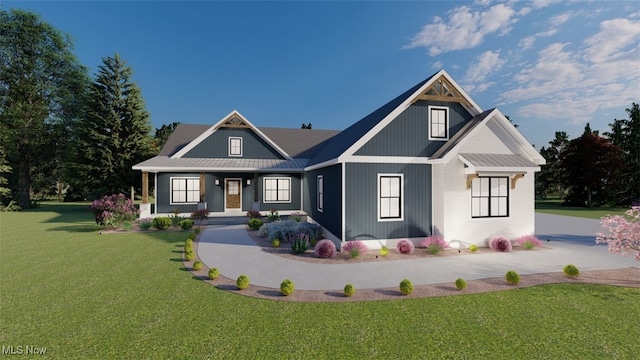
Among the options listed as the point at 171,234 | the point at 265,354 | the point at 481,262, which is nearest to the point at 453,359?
the point at 265,354

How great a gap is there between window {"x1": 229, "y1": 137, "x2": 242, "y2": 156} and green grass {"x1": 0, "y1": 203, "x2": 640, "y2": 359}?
14.8 meters

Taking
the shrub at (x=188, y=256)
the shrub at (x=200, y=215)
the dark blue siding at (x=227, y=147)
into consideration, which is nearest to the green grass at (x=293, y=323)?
the shrub at (x=188, y=256)

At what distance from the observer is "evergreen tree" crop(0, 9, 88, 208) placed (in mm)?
26891

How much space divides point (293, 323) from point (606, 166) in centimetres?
4288

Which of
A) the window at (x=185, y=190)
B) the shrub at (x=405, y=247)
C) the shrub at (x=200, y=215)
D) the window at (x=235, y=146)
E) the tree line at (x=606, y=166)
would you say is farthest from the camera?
the tree line at (x=606, y=166)

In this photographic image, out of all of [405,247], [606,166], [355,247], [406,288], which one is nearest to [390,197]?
[405,247]

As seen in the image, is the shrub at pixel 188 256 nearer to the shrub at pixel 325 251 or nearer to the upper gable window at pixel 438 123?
the shrub at pixel 325 251

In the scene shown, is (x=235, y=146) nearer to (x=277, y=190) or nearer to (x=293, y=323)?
(x=277, y=190)

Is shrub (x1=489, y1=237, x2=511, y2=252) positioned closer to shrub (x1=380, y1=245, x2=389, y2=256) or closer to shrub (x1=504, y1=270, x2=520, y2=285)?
shrub (x1=504, y1=270, x2=520, y2=285)

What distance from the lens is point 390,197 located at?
421 inches

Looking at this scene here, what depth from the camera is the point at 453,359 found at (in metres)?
4.02

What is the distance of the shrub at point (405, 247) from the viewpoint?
9.96 m

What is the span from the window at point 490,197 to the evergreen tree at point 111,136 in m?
29.5

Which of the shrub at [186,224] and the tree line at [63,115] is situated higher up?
the tree line at [63,115]
